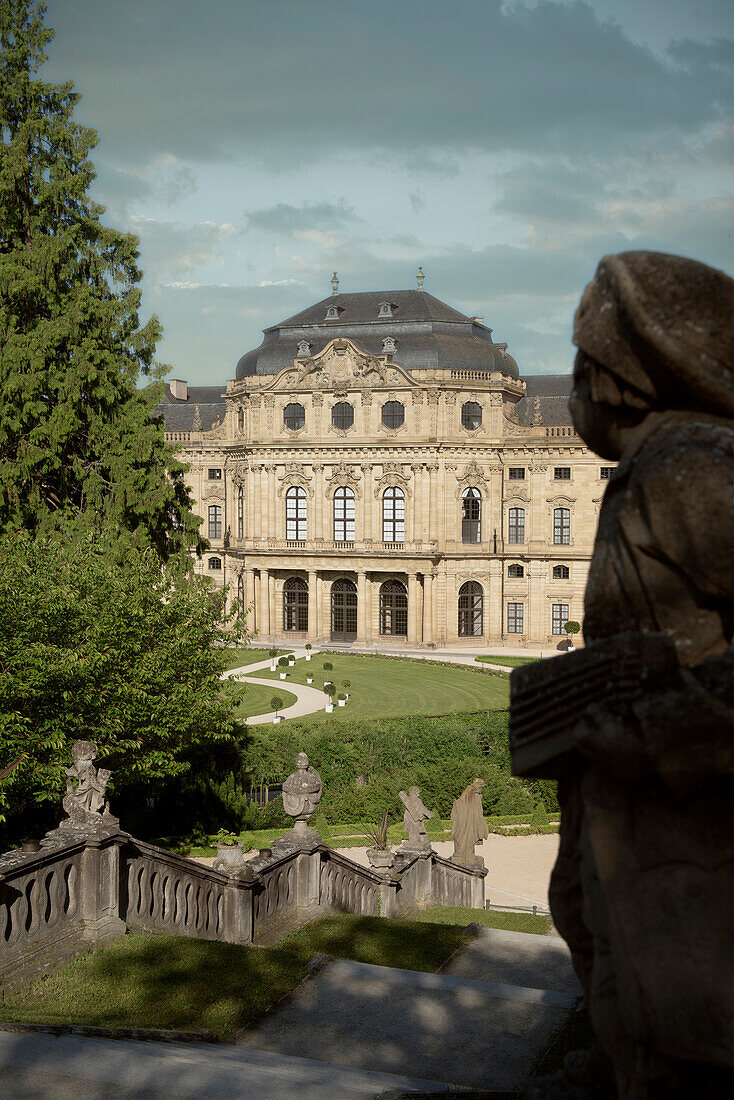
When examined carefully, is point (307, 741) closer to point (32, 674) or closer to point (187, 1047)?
point (32, 674)

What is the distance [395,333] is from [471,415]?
252 inches

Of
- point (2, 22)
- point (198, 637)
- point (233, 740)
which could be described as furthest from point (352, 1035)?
point (2, 22)

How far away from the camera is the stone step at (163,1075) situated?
18.4 feet

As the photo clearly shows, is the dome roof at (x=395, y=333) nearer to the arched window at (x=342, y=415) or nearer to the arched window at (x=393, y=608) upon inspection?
the arched window at (x=342, y=415)

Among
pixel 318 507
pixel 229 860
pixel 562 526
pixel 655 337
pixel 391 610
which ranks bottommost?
pixel 391 610

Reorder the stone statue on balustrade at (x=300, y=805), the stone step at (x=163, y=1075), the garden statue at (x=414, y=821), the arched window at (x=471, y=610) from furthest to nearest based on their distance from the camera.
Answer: the arched window at (x=471, y=610)
the garden statue at (x=414, y=821)
the stone statue on balustrade at (x=300, y=805)
the stone step at (x=163, y=1075)

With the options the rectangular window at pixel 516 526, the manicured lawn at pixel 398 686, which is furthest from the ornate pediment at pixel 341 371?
the manicured lawn at pixel 398 686

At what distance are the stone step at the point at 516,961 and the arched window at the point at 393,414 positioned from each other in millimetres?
40759

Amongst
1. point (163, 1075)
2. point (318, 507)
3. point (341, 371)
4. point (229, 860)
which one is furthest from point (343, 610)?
point (163, 1075)

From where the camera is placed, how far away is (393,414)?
50.0 metres

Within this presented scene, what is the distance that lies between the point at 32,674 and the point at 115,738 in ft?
6.83

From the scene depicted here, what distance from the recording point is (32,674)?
14.5m

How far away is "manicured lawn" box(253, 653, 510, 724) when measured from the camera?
108ft

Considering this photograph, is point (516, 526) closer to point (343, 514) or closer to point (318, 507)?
point (343, 514)
